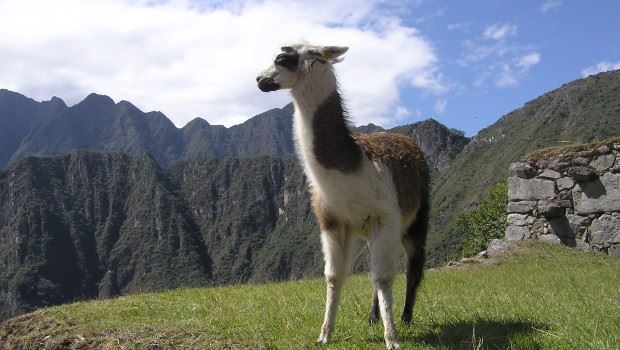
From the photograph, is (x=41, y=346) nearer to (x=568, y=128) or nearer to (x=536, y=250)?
(x=536, y=250)

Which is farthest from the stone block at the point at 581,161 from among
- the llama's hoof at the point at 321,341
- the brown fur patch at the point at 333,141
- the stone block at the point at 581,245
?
the llama's hoof at the point at 321,341

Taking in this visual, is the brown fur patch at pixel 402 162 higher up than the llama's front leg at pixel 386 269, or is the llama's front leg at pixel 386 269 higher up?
the brown fur patch at pixel 402 162

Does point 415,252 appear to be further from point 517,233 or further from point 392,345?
point 517,233

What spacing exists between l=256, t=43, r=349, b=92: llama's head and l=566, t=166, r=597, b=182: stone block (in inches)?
447

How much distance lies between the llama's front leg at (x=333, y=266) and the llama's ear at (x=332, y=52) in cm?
152

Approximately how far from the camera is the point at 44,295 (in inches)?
6535

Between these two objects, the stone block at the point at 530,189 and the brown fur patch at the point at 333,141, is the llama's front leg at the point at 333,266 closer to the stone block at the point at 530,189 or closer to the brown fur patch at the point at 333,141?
the brown fur patch at the point at 333,141

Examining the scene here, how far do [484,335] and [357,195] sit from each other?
1.66 metres

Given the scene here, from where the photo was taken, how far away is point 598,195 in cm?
1417

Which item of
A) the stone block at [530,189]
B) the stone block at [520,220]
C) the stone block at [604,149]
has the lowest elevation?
the stone block at [520,220]

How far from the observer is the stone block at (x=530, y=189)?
14875 mm

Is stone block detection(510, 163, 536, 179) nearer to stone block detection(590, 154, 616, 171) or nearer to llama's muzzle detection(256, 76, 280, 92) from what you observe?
stone block detection(590, 154, 616, 171)

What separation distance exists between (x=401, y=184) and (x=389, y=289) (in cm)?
112

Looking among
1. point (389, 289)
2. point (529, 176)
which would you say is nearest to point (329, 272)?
point (389, 289)
